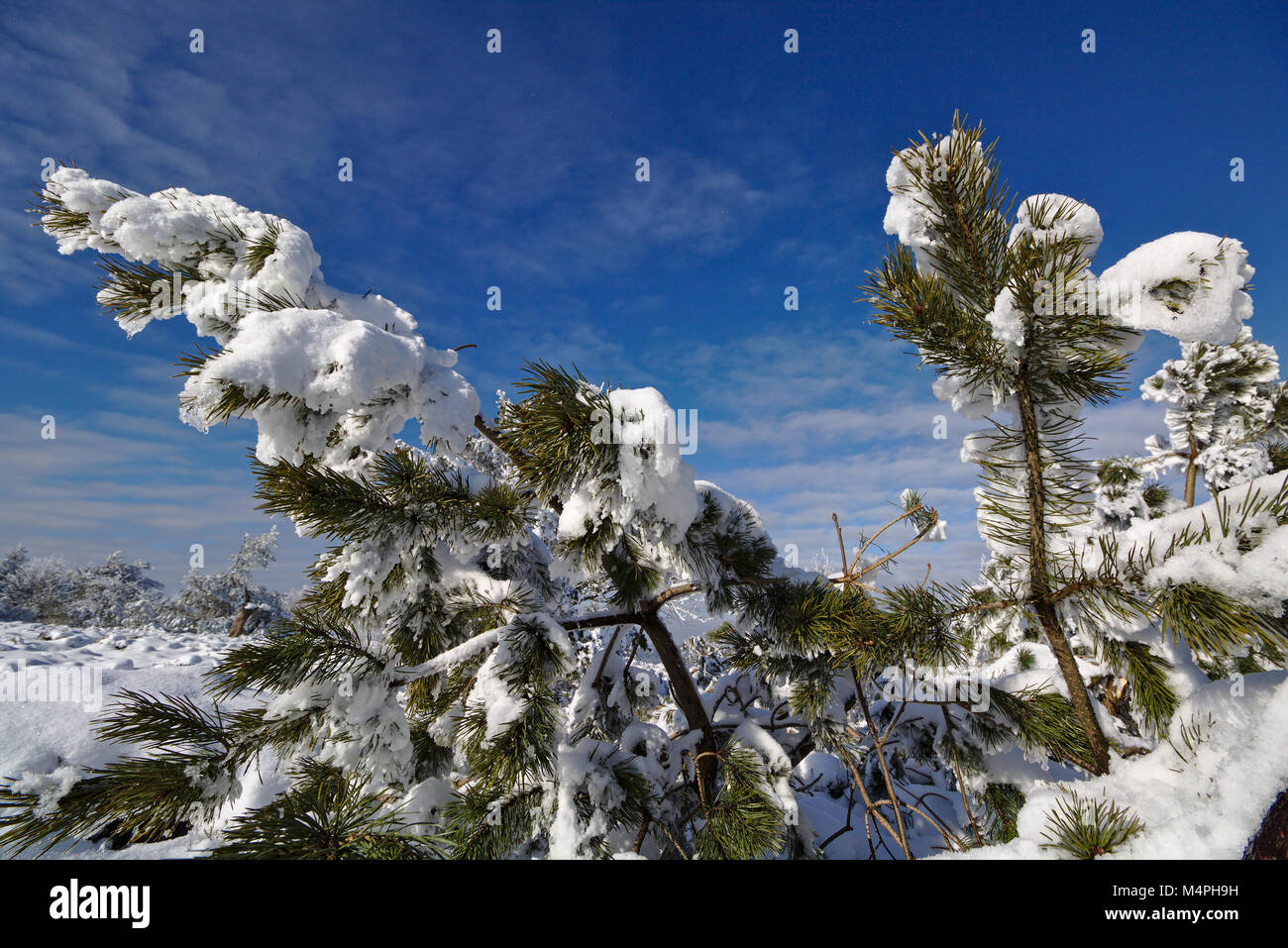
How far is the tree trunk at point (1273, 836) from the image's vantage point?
42.8 inches

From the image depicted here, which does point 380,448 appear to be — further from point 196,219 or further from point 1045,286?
point 1045,286

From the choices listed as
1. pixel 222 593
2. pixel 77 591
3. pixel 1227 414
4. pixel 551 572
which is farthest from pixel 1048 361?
pixel 77 591

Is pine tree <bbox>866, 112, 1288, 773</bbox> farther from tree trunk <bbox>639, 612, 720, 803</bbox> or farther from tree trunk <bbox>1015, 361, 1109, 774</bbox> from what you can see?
tree trunk <bbox>639, 612, 720, 803</bbox>

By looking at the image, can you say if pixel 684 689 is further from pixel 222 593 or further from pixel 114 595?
pixel 114 595

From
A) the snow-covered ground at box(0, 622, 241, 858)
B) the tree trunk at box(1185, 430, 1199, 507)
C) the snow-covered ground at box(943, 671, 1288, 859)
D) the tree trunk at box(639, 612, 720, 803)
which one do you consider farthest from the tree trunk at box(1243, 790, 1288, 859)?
the tree trunk at box(1185, 430, 1199, 507)

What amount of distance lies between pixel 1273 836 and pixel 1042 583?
0.69 m

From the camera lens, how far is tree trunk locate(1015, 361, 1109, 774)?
1587mm

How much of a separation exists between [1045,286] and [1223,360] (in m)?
9.64

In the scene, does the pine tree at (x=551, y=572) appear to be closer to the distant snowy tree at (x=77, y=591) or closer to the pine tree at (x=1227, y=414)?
the pine tree at (x=1227, y=414)

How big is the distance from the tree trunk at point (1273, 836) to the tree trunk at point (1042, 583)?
423 millimetres

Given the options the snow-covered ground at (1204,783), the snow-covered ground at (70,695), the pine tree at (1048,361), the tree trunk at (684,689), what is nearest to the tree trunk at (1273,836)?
the snow-covered ground at (1204,783)

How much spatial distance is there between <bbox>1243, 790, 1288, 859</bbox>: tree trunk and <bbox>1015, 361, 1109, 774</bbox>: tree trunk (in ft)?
1.39

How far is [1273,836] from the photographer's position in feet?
3.66
